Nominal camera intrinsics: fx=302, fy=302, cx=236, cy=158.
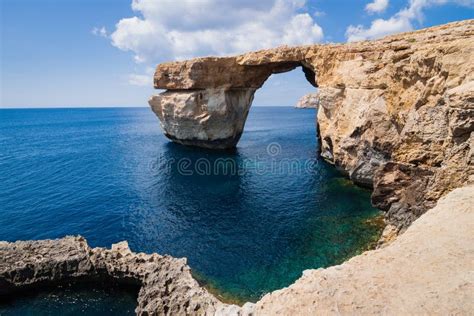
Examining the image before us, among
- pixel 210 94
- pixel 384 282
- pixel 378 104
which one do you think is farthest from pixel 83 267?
pixel 210 94

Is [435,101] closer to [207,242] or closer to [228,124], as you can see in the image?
[207,242]

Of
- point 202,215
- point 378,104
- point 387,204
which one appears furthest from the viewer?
point 202,215

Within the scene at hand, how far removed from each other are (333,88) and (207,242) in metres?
20.4

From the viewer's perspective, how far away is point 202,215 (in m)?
25.6

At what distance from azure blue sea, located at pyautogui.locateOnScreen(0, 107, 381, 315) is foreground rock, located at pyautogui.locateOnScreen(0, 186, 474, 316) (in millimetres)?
2812

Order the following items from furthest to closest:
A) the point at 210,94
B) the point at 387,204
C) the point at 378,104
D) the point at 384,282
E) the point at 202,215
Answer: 1. the point at 210,94
2. the point at 202,215
3. the point at 378,104
4. the point at 387,204
5. the point at 384,282

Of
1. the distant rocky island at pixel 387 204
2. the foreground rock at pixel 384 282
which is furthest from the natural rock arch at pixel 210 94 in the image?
the foreground rock at pixel 384 282

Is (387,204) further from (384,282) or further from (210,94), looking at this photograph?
(210,94)

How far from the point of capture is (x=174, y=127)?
168 feet

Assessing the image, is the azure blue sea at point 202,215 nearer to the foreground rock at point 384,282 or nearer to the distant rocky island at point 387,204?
the distant rocky island at point 387,204

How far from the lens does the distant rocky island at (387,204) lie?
8859mm

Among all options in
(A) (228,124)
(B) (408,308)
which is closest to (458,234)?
(B) (408,308)

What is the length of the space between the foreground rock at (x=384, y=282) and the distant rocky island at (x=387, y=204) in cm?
4

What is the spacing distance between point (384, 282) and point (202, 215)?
18.1m
